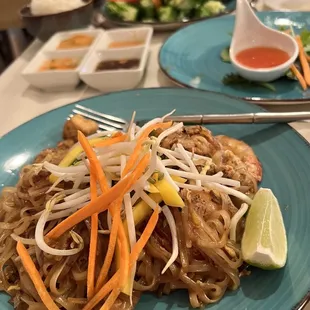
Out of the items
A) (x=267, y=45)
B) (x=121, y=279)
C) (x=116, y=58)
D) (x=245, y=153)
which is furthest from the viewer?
(x=116, y=58)

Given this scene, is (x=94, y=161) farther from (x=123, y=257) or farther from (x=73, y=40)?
(x=73, y=40)

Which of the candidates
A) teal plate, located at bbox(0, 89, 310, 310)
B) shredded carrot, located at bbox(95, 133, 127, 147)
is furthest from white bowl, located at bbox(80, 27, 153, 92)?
shredded carrot, located at bbox(95, 133, 127, 147)

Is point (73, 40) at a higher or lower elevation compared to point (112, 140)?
lower

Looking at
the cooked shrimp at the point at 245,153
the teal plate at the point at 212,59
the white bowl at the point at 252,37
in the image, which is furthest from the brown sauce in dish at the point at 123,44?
the cooked shrimp at the point at 245,153

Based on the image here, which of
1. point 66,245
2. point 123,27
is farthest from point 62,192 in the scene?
point 123,27

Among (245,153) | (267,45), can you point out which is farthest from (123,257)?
(267,45)

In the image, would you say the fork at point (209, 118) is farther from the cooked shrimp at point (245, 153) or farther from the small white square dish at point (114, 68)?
the small white square dish at point (114, 68)
